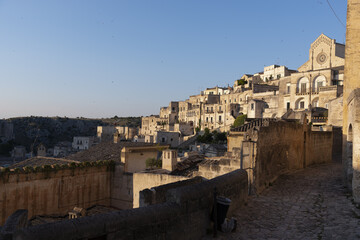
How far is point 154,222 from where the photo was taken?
17.0 ft

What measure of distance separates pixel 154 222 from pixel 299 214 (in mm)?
4694

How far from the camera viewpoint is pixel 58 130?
436 ft

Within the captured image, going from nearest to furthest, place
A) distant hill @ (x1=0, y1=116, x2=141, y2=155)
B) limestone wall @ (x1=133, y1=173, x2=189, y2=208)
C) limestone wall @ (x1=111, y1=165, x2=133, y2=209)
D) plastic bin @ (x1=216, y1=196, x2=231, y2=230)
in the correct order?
plastic bin @ (x1=216, y1=196, x2=231, y2=230), limestone wall @ (x1=133, y1=173, x2=189, y2=208), limestone wall @ (x1=111, y1=165, x2=133, y2=209), distant hill @ (x1=0, y1=116, x2=141, y2=155)

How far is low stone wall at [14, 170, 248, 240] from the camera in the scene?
13.2ft

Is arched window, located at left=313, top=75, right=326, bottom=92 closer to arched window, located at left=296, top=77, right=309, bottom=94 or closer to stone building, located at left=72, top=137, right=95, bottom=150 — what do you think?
arched window, located at left=296, top=77, right=309, bottom=94

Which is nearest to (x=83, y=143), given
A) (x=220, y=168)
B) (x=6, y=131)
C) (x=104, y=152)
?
(x=6, y=131)

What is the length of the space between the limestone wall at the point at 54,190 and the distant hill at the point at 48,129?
96205mm

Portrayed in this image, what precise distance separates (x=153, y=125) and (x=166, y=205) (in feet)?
296

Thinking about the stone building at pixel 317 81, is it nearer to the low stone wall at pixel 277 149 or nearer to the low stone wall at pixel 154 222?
the low stone wall at pixel 277 149

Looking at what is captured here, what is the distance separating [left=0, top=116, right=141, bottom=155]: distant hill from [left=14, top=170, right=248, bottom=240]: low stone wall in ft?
363

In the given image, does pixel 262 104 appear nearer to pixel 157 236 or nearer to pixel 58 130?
pixel 157 236

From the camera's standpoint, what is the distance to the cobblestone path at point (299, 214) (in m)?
6.62

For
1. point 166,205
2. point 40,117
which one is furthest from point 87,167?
point 40,117

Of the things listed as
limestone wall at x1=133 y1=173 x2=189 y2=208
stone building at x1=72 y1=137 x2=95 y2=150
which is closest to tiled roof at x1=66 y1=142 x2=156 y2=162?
limestone wall at x1=133 y1=173 x2=189 y2=208
